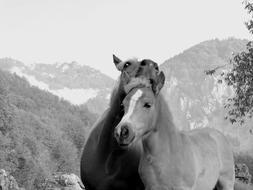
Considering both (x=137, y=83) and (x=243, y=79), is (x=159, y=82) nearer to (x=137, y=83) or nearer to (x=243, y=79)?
(x=137, y=83)

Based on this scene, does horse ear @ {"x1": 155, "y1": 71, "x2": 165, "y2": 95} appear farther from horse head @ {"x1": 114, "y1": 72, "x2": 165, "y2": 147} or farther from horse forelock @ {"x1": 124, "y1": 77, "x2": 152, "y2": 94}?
horse forelock @ {"x1": 124, "y1": 77, "x2": 152, "y2": 94}

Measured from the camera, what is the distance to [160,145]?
627 centimetres

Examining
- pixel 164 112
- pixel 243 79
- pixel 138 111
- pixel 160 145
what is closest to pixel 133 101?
pixel 138 111

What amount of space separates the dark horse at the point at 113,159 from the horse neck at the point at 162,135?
1.25ft

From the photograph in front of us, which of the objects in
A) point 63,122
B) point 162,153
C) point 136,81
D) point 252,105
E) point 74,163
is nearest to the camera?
point 136,81

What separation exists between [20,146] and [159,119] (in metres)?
67.8

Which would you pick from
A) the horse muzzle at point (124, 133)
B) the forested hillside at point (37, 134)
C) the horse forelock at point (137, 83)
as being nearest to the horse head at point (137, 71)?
the horse forelock at point (137, 83)

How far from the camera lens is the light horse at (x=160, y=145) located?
18.7 ft

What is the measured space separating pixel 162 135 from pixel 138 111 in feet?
2.56

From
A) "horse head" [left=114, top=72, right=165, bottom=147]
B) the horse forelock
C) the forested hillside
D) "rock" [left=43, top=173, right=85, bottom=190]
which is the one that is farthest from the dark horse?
the forested hillside

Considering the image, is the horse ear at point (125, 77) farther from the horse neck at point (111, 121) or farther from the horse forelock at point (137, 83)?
the horse neck at point (111, 121)

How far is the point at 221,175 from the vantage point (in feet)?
24.8

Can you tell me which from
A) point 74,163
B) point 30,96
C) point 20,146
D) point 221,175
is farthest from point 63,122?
point 221,175

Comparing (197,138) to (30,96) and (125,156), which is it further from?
(30,96)
